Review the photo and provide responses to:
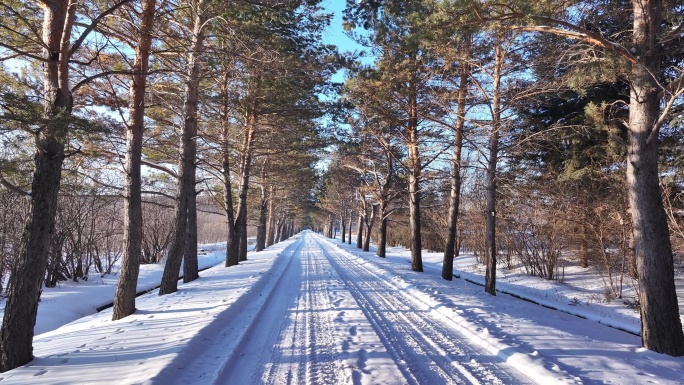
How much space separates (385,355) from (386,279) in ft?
24.0

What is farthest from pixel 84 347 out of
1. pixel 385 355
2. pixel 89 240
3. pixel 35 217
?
pixel 89 240

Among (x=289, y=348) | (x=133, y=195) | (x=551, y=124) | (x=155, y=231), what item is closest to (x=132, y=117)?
(x=133, y=195)

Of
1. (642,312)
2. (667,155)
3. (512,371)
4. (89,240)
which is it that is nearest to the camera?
(512,371)

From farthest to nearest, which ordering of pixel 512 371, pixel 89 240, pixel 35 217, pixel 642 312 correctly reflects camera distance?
pixel 89 240 → pixel 642 312 → pixel 35 217 → pixel 512 371

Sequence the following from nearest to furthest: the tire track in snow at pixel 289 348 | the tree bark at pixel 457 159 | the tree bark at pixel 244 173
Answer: the tire track in snow at pixel 289 348 < the tree bark at pixel 457 159 < the tree bark at pixel 244 173

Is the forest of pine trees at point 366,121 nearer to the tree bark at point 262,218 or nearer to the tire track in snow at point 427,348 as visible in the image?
the tire track in snow at point 427,348

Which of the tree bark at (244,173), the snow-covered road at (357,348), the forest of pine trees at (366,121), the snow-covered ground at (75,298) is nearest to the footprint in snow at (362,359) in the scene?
the snow-covered road at (357,348)

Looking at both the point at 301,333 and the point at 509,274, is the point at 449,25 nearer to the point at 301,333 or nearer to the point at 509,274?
the point at 301,333

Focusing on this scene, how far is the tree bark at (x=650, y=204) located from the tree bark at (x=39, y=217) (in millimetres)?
7861

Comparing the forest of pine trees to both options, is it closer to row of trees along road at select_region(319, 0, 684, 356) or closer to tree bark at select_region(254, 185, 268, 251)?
row of trees along road at select_region(319, 0, 684, 356)

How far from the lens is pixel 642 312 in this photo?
571 centimetres

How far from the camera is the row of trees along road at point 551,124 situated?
5.61m

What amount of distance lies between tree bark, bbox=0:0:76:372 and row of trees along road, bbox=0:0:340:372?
1cm

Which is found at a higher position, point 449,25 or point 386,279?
point 449,25
